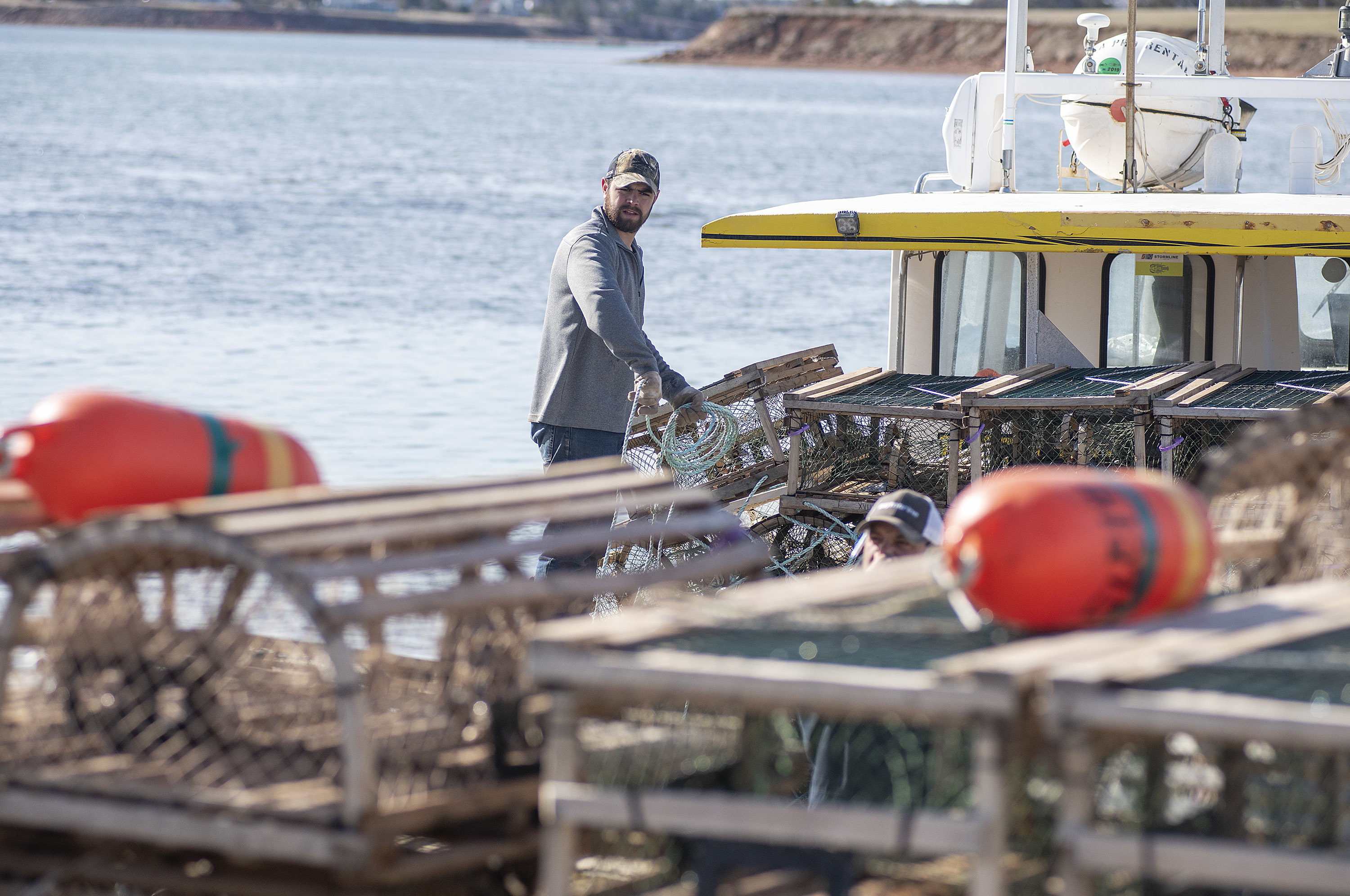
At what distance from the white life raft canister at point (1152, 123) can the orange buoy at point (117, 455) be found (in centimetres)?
667

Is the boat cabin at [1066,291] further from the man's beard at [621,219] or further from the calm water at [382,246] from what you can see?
the calm water at [382,246]

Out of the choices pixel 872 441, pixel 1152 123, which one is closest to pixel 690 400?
pixel 872 441

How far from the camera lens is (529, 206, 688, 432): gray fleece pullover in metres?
6.34

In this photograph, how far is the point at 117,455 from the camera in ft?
11.4

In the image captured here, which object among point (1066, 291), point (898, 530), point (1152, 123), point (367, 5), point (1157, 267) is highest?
point (367, 5)

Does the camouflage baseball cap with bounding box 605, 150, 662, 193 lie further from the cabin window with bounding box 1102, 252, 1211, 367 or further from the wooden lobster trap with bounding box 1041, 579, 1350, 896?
the wooden lobster trap with bounding box 1041, 579, 1350, 896

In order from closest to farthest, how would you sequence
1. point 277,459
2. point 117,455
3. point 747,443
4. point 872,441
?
point 117,455 → point 277,459 → point 872,441 → point 747,443

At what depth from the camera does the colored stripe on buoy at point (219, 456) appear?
3.63m

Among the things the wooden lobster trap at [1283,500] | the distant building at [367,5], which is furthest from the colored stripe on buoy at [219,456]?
the distant building at [367,5]

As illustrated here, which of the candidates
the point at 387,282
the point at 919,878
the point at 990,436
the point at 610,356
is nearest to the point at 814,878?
the point at 919,878

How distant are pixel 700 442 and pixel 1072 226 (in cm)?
188

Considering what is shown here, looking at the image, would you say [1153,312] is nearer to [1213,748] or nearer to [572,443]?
[572,443]

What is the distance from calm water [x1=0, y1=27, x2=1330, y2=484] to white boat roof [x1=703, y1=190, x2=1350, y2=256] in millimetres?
5572

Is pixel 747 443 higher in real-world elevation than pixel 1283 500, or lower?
lower
